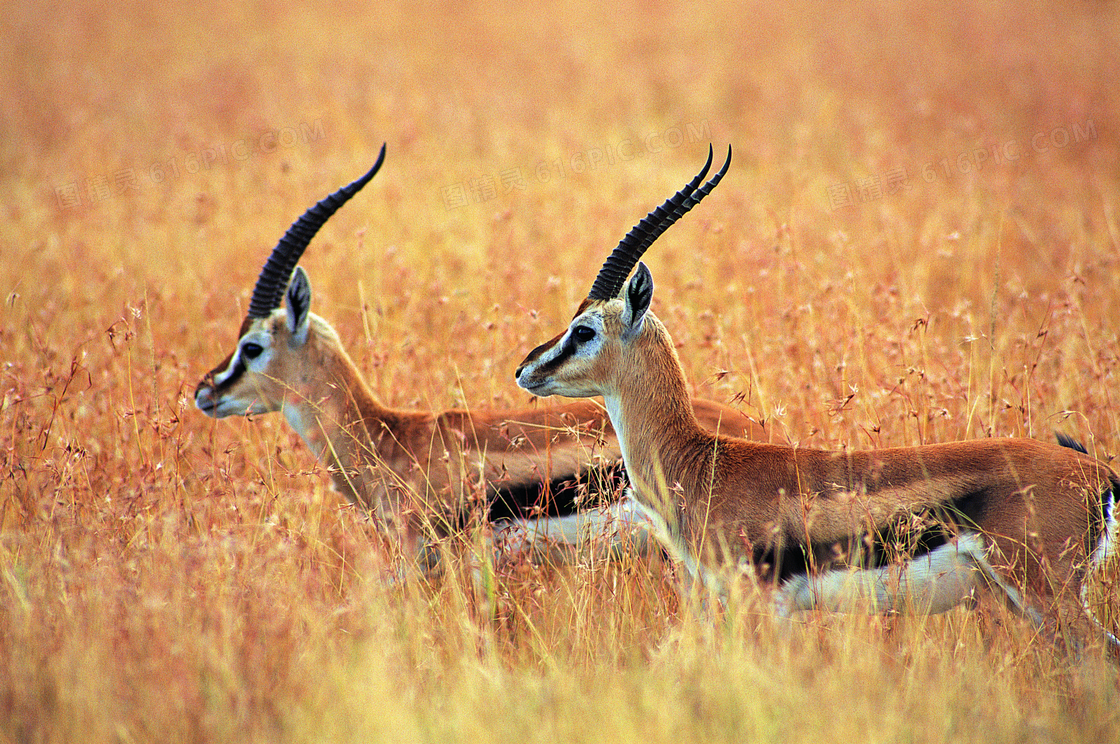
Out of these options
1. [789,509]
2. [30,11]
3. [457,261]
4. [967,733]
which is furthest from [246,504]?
[30,11]

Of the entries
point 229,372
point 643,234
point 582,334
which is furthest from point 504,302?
point 643,234

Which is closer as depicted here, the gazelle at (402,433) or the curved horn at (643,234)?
the curved horn at (643,234)

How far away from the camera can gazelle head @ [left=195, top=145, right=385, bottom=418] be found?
500cm

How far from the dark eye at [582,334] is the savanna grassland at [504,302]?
0.70 m

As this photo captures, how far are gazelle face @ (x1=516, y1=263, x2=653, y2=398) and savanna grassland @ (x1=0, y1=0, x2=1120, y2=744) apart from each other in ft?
1.85

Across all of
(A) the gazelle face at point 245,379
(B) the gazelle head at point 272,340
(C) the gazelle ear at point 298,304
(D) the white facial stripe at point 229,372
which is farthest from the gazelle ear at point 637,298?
(D) the white facial stripe at point 229,372

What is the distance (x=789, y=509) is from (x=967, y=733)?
1.02m

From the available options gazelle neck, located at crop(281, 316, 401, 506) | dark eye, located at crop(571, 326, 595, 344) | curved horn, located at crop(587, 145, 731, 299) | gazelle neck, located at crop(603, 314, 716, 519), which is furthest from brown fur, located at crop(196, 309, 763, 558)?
curved horn, located at crop(587, 145, 731, 299)

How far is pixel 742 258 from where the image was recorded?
26.9 ft

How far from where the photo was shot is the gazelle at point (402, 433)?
449 cm

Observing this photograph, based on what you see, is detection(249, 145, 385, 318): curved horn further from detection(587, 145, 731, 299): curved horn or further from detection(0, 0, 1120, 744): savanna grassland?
detection(587, 145, 731, 299): curved horn

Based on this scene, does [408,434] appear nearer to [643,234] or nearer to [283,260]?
[283,260]

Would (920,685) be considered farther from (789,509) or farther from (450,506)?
(450,506)

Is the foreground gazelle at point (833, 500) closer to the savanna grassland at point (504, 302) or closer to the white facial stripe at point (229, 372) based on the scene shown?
the savanna grassland at point (504, 302)
